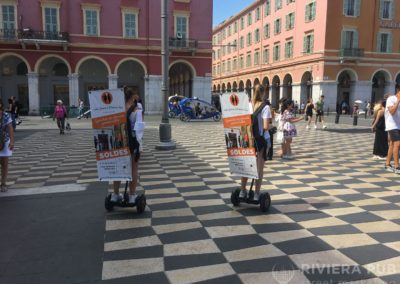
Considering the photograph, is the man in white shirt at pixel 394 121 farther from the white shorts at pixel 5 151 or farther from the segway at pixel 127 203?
the white shorts at pixel 5 151

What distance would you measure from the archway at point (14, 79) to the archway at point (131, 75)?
7.81 meters

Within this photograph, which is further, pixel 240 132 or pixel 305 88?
pixel 305 88

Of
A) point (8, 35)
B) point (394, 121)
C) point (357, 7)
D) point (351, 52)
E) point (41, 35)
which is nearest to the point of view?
point (394, 121)

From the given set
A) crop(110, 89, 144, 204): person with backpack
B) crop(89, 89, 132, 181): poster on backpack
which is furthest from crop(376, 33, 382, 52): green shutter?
crop(89, 89, 132, 181): poster on backpack

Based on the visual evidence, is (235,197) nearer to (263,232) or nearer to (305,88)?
(263,232)

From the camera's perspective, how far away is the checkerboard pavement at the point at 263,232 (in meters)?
3.53

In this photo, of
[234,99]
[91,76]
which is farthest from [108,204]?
[91,76]

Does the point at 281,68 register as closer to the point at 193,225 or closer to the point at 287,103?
the point at 287,103

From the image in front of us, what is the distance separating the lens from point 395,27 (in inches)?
1501

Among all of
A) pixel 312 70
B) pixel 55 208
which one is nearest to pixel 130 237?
pixel 55 208

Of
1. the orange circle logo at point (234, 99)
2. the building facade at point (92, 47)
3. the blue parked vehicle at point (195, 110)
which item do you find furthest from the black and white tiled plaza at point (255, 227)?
the building facade at point (92, 47)

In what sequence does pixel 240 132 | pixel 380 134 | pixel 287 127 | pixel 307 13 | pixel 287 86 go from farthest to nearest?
pixel 287 86
pixel 307 13
pixel 287 127
pixel 380 134
pixel 240 132

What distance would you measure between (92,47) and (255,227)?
2927 centimetres

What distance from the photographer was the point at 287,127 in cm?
1016
